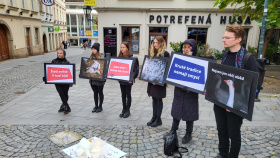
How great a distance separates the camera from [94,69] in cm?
495

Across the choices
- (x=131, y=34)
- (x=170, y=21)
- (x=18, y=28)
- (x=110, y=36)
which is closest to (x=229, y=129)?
(x=170, y=21)

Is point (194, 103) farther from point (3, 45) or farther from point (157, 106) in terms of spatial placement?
point (3, 45)

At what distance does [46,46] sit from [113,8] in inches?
787

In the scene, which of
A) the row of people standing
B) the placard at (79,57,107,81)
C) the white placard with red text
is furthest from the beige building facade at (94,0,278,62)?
the white placard with red text

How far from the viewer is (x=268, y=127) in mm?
4531

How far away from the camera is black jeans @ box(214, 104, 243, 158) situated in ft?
9.02

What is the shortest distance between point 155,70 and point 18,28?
2024 centimetres

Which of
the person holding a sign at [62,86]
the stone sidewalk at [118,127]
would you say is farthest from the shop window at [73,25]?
the person holding a sign at [62,86]

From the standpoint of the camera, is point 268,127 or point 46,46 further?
point 46,46

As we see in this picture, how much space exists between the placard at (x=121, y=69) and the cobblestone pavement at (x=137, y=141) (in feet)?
3.78

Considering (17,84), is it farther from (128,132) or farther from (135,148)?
(135,148)

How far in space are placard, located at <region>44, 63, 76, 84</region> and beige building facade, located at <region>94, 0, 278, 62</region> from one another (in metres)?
7.93

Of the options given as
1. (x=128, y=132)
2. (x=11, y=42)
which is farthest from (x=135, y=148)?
(x=11, y=42)

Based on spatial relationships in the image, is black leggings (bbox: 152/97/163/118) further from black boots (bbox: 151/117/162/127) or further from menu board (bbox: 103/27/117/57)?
menu board (bbox: 103/27/117/57)
